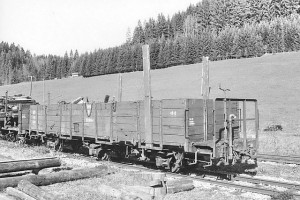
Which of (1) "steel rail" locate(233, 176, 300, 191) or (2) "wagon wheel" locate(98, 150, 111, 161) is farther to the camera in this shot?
(2) "wagon wheel" locate(98, 150, 111, 161)

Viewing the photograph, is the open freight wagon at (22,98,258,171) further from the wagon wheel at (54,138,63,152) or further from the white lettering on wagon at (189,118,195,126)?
the wagon wheel at (54,138,63,152)

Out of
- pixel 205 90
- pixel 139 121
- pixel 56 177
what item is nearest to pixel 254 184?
pixel 205 90

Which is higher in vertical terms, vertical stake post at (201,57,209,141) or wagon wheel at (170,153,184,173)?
vertical stake post at (201,57,209,141)

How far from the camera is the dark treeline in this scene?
83312 millimetres

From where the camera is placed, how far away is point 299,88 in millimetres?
45750

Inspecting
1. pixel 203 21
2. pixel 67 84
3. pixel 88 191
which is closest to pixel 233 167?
pixel 88 191

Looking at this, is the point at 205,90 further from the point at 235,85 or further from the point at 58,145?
the point at 235,85

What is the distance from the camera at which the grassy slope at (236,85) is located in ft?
129

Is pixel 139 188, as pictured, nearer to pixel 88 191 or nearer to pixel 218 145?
pixel 88 191

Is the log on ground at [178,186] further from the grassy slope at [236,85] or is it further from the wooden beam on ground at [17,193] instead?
the grassy slope at [236,85]

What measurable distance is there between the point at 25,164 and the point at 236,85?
44529 millimetres

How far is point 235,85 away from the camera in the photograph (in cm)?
5175

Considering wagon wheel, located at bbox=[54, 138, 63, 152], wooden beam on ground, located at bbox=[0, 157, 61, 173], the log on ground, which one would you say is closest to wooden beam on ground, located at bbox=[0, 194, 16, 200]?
wooden beam on ground, located at bbox=[0, 157, 61, 173]

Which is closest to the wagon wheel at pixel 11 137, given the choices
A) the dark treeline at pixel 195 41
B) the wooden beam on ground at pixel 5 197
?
the wooden beam on ground at pixel 5 197
